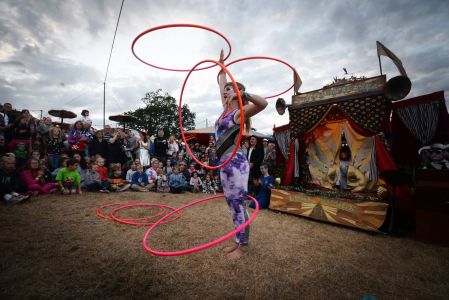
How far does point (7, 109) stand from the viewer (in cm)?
745

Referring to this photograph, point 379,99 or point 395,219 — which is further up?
point 379,99

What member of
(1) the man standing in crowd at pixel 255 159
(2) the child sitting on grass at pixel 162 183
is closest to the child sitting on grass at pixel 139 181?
(2) the child sitting on grass at pixel 162 183

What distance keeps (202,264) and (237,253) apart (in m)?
0.54

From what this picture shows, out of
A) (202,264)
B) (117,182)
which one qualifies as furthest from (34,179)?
(202,264)

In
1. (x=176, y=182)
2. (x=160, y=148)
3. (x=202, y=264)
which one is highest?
(x=160, y=148)

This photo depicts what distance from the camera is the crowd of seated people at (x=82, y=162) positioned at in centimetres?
653

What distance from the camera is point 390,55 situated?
5652 mm

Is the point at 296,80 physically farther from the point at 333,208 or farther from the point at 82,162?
the point at 82,162

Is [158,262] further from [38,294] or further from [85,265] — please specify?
[38,294]

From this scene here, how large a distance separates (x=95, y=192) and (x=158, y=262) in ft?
19.6

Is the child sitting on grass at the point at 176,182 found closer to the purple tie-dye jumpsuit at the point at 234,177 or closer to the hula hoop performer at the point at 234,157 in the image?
the hula hoop performer at the point at 234,157

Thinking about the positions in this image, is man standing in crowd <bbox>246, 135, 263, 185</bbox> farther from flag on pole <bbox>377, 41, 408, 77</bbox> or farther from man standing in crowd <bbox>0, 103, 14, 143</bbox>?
man standing in crowd <bbox>0, 103, 14, 143</bbox>

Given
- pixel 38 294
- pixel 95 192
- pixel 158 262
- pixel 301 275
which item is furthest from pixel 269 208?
pixel 95 192

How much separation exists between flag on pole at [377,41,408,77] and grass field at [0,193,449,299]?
408cm
